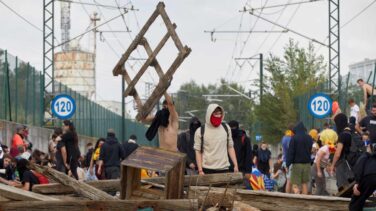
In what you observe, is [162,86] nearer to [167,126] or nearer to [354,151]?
[167,126]

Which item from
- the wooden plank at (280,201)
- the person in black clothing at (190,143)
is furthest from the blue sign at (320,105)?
the wooden plank at (280,201)

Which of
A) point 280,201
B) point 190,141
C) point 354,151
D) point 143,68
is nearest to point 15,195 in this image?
point 280,201

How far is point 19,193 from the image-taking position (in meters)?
9.10

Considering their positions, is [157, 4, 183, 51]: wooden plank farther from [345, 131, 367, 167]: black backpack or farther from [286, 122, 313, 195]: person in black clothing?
[286, 122, 313, 195]: person in black clothing

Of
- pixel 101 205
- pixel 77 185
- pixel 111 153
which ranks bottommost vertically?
pixel 101 205

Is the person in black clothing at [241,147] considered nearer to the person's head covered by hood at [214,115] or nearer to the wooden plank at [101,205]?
the person's head covered by hood at [214,115]

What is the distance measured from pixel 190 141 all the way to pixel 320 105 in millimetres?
14865

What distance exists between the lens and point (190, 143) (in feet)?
62.5

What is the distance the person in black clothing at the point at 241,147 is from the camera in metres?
18.4

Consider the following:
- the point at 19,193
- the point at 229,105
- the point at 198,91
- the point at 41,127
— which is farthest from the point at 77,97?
the point at 198,91

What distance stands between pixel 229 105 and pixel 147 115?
430 ft

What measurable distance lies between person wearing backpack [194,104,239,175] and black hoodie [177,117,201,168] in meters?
1.59

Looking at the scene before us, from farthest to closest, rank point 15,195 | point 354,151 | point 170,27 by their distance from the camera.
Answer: point 354,151
point 170,27
point 15,195

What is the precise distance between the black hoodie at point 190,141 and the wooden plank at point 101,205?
904cm
